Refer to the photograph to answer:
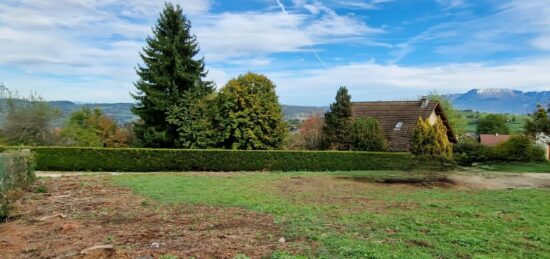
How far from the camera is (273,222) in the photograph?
8078mm

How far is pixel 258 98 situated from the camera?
86.6 ft

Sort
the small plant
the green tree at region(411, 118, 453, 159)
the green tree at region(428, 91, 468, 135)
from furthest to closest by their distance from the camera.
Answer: the green tree at region(428, 91, 468, 135)
the green tree at region(411, 118, 453, 159)
the small plant

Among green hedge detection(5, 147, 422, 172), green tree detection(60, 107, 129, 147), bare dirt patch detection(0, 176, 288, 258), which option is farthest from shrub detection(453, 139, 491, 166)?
green tree detection(60, 107, 129, 147)

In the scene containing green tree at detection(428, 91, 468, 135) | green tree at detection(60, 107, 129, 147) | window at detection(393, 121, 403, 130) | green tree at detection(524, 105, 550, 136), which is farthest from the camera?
green tree at detection(428, 91, 468, 135)

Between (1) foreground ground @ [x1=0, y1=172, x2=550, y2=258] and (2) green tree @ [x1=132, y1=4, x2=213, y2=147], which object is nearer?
(1) foreground ground @ [x1=0, y1=172, x2=550, y2=258]

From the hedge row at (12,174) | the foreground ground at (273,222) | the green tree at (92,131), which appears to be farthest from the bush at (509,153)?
the green tree at (92,131)

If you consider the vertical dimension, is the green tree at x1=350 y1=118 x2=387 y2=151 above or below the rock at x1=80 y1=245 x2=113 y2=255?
above

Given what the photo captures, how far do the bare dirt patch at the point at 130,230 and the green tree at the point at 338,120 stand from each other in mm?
20249

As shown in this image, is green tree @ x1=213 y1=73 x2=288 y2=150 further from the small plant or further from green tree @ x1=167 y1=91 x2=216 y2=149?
the small plant

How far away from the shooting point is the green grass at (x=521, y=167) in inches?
945

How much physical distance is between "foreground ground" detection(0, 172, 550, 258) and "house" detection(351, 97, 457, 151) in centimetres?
1716

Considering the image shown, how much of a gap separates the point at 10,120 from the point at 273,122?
22735mm

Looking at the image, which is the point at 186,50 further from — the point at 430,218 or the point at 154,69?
the point at 430,218

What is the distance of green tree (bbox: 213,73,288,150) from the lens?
2598 cm
